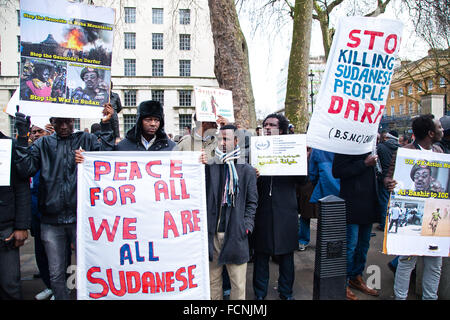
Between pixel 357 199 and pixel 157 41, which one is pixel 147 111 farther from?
pixel 157 41

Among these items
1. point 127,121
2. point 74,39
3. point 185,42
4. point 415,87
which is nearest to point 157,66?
point 185,42

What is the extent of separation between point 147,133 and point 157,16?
38.5 meters

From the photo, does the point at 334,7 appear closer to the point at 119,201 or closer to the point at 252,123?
the point at 252,123

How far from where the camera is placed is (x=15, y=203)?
3004 mm

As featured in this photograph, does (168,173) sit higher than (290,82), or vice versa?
(290,82)

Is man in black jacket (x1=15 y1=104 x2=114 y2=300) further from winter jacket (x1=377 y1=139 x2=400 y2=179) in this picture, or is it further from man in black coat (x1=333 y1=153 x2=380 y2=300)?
winter jacket (x1=377 y1=139 x2=400 y2=179)

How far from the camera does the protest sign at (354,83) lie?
319cm

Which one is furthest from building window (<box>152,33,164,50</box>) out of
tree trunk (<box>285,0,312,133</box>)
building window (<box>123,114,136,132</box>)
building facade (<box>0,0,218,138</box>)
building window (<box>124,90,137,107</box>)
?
tree trunk (<box>285,0,312,133</box>)

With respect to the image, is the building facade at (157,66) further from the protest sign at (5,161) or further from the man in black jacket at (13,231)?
the protest sign at (5,161)

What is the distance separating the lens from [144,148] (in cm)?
325

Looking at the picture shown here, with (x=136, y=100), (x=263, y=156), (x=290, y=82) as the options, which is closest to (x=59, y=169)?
(x=263, y=156)

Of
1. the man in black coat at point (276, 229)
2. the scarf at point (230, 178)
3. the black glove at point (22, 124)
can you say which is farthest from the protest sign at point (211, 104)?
the black glove at point (22, 124)

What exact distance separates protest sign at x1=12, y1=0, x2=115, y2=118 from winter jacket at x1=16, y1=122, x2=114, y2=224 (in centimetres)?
38

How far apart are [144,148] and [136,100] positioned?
1362 inches
